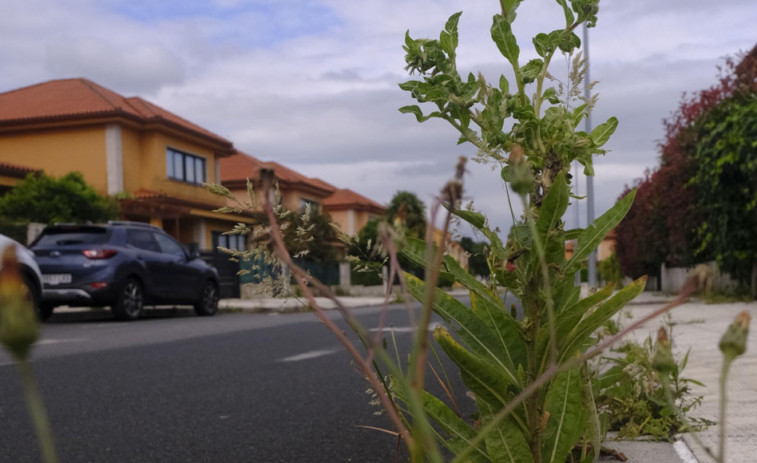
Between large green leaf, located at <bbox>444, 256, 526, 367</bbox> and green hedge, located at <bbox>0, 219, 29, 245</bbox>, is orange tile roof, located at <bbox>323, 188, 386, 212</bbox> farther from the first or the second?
large green leaf, located at <bbox>444, 256, 526, 367</bbox>

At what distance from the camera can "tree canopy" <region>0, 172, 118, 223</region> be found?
1839 cm

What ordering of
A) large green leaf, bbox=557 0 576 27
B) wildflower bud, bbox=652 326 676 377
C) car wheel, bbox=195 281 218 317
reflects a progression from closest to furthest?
wildflower bud, bbox=652 326 676 377 → large green leaf, bbox=557 0 576 27 → car wheel, bbox=195 281 218 317

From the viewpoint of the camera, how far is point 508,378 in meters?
1.67

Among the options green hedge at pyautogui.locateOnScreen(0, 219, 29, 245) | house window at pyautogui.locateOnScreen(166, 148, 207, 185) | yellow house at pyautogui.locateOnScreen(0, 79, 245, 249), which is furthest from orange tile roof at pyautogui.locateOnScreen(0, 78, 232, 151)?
green hedge at pyautogui.locateOnScreen(0, 219, 29, 245)

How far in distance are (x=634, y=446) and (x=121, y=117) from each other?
2489cm

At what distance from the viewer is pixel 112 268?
1186 cm

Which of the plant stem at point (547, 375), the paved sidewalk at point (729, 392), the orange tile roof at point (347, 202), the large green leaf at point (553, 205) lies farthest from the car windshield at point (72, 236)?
the orange tile roof at point (347, 202)

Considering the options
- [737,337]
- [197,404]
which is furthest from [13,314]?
[197,404]

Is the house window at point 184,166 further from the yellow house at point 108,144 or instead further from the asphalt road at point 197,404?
the asphalt road at point 197,404

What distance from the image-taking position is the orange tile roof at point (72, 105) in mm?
25516

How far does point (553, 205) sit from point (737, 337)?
84cm

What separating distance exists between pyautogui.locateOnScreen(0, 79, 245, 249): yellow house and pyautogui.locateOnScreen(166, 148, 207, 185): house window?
0.13 ft

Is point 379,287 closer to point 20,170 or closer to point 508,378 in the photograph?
point 20,170

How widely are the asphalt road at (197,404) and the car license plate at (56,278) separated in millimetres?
3507
